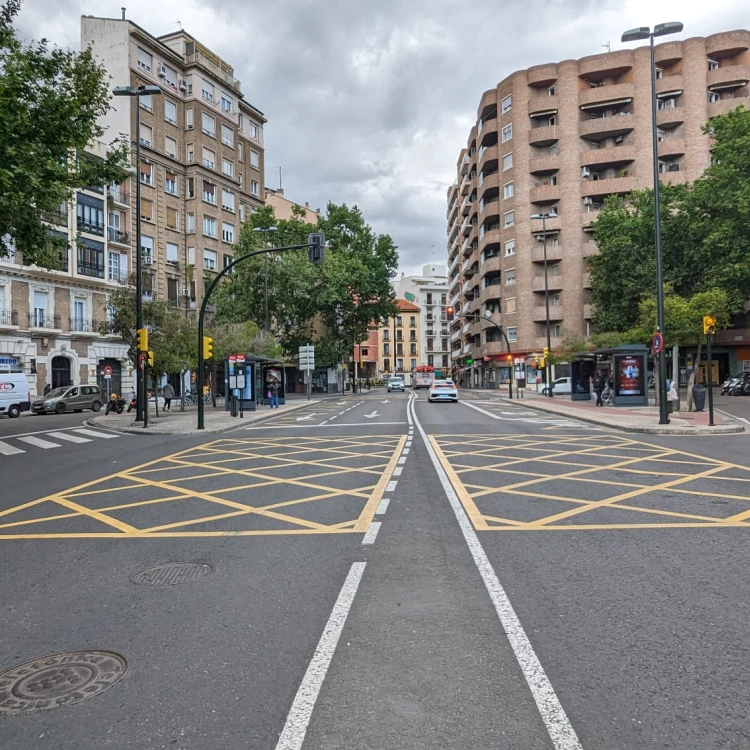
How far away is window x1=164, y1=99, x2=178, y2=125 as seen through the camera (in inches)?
1864

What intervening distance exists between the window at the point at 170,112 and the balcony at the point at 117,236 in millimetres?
Answer: 10958

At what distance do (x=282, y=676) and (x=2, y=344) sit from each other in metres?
37.7

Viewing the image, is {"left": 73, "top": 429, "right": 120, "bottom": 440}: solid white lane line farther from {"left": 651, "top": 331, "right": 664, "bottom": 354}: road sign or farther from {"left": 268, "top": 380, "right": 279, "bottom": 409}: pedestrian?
{"left": 651, "top": 331, "right": 664, "bottom": 354}: road sign

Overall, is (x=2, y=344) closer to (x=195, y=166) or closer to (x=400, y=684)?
(x=195, y=166)

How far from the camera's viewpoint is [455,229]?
89.4 meters

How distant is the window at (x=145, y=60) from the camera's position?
44.9m

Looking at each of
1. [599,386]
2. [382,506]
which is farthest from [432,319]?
[382,506]

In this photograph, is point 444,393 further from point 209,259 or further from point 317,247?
point 209,259

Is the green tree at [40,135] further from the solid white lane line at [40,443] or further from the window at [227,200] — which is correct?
the window at [227,200]

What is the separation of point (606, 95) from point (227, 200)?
112 feet

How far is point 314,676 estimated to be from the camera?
3152 millimetres

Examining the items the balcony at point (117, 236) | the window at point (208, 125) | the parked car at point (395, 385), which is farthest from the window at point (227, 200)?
the parked car at point (395, 385)

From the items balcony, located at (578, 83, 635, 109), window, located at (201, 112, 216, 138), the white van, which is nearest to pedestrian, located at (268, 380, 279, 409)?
the white van

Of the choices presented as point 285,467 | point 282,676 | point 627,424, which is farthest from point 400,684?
point 627,424
